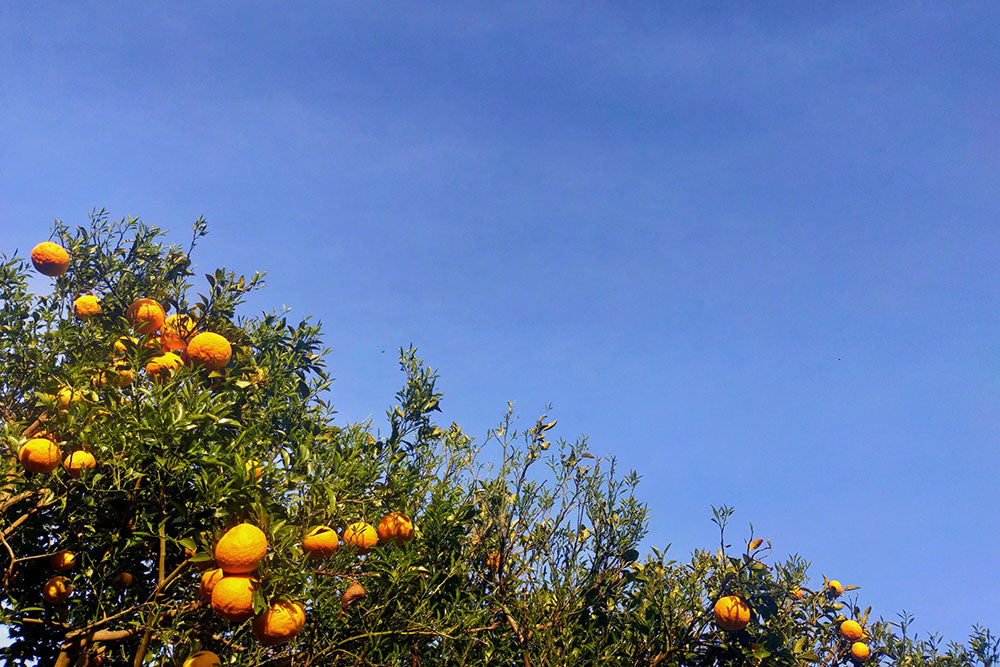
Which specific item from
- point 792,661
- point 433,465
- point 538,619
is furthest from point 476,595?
point 792,661

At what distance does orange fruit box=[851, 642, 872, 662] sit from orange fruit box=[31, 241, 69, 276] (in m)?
11.2

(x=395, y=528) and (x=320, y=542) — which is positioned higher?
(x=395, y=528)

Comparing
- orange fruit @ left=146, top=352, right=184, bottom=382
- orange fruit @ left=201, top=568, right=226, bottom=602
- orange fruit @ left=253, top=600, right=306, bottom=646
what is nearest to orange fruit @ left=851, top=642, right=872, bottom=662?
orange fruit @ left=253, top=600, right=306, bottom=646

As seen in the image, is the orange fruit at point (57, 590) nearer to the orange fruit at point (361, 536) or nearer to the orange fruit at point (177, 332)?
the orange fruit at point (177, 332)

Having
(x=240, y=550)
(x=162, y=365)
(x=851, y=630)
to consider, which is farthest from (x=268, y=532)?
(x=851, y=630)

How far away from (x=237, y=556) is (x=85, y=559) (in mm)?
2421

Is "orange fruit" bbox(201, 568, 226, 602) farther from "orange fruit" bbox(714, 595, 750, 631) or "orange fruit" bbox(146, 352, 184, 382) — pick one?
"orange fruit" bbox(714, 595, 750, 631)

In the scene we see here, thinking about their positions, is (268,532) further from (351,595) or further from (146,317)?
(146,317)

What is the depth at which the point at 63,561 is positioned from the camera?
6.43 metres

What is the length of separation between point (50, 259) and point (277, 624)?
20.2ft

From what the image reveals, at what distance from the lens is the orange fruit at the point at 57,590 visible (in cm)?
632

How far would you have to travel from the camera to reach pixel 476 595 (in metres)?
7.69

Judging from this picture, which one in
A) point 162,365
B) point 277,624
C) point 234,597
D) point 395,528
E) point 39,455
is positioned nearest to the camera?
point 234,597

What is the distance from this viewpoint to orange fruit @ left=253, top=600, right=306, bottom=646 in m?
4.89
